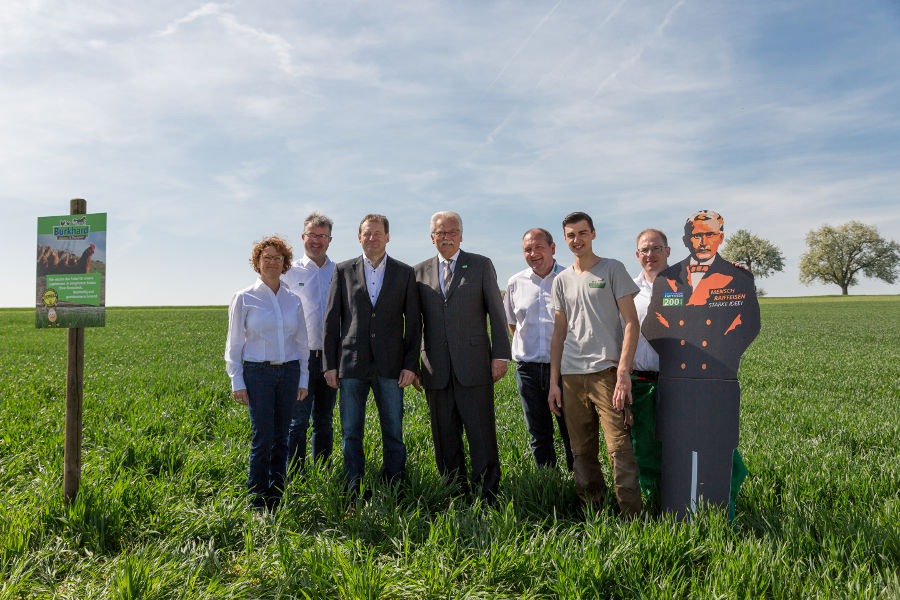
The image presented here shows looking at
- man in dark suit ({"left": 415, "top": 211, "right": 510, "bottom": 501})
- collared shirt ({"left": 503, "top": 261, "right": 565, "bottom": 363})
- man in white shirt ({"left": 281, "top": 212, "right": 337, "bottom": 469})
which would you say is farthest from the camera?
man in white shirt ({"left": 281, "top": 212, "right": 337, "bottom": 469})

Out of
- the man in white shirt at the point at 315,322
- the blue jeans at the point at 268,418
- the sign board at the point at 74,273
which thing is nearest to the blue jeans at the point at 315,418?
the man in white shirt at the point at 315,322

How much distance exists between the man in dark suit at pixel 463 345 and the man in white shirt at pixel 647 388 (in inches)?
43.5

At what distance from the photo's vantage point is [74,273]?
433 centimetres

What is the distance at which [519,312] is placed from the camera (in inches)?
210

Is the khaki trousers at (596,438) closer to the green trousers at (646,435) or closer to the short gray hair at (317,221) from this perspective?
the green trousers at (646,435)

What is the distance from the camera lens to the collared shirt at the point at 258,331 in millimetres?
4625

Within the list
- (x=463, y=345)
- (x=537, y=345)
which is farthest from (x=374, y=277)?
(x=537, y=345)

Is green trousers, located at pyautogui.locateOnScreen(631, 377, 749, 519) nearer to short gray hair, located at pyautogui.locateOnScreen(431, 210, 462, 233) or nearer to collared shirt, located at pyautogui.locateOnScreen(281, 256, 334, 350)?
short gray hair, located at pyautogui.locateOnScreen(431, 210, 462, 233)

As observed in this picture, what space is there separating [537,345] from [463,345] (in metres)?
0.90

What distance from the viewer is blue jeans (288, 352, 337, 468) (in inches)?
203

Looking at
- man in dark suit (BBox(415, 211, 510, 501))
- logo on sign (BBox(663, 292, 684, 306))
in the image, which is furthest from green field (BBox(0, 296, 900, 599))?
logo on sign (BBox(663, 292, 684, 306))

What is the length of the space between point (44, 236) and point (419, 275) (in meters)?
3.11

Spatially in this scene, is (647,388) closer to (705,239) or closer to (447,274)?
(705,239)

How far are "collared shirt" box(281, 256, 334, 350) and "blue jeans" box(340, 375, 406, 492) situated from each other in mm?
905
